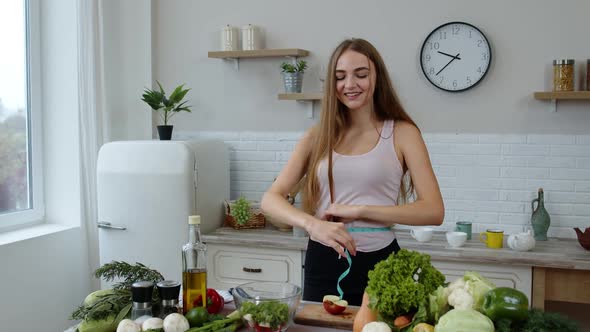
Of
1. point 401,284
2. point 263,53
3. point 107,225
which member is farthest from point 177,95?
point 401,284

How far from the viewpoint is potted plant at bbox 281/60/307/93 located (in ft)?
13.0

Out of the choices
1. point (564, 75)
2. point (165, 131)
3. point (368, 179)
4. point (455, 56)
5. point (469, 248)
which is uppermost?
point (455, 56)

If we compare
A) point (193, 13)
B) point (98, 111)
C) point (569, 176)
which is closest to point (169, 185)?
point (98, 111)

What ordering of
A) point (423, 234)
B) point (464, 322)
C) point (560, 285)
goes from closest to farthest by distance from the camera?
point (464, 322) → point (560, 285) → point (423, 234)

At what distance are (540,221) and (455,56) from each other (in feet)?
3.57

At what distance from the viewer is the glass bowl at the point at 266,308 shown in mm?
1655

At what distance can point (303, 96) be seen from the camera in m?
3.95

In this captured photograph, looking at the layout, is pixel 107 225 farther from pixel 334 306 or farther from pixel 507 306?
pixel 507 306

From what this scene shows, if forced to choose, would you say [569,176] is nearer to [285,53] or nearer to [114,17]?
[285,53]

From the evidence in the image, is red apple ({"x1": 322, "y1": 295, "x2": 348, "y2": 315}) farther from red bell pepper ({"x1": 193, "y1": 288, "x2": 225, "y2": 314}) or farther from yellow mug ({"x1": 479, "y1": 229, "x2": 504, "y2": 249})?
yellow mug ({"x1": 479, "y1": 229, "x2": 504, "y2": 249})

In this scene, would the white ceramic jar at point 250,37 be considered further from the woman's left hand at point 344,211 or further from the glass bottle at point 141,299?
the glass bottle at point 141,299

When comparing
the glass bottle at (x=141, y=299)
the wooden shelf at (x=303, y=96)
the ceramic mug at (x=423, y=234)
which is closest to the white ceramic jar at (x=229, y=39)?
the wooden shelf at (x=303, y=96)

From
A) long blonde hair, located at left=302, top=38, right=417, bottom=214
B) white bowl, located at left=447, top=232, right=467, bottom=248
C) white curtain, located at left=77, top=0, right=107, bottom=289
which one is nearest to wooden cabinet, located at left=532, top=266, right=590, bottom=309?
white bowl, located at left=447, top=232, right=467, bottom=248

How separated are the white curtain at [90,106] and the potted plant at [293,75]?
123 cm
